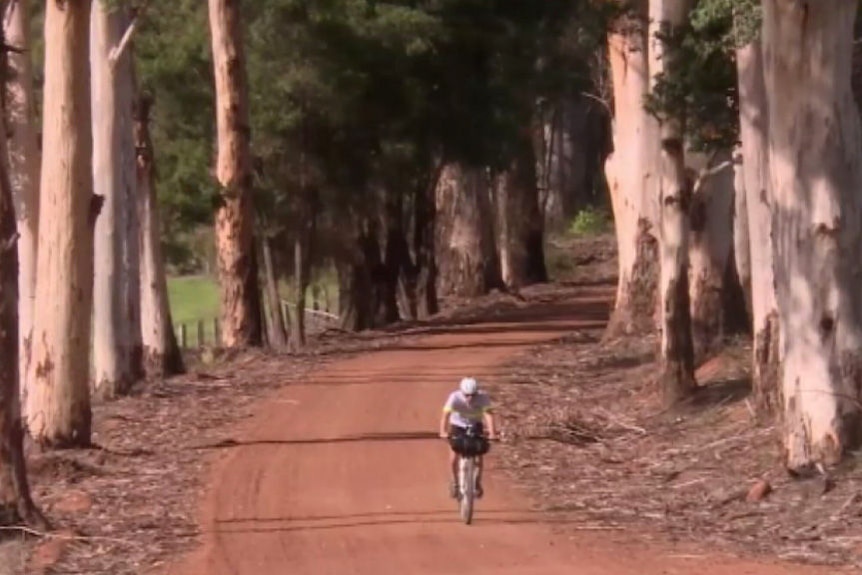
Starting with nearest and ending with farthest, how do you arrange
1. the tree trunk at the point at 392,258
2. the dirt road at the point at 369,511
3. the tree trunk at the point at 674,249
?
1. the dirt road at the point at 369,511
2. the tree trunk at the point at 674,249
3. the tree trunk at the point at 392,258

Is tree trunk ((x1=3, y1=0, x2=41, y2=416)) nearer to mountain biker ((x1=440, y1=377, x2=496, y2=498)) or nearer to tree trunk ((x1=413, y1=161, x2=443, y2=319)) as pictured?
mountain biker ((x1=440, y1=377, x2=496, y2=498))

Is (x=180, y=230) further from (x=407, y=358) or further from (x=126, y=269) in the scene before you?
(x=126, y=269)

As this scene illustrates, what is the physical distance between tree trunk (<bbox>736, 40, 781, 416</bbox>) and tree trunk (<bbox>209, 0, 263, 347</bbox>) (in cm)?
1337

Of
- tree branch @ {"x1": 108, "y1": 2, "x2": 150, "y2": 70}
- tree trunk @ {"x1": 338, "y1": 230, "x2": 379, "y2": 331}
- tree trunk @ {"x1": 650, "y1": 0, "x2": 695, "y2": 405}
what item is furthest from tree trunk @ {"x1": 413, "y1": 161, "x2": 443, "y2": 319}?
tree trunk @ {"x1": 650, "y1": 0, "x2": 695, "y2": 405}

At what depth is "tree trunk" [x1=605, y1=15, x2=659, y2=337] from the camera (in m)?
28.2

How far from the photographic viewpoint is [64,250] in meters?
19.5

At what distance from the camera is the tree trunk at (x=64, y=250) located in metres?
19.1

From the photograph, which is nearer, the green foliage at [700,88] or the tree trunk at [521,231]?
the green foliage at [700,88]

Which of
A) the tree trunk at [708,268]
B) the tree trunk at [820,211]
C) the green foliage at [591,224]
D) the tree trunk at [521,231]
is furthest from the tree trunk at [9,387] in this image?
the green foliage at [591,224]

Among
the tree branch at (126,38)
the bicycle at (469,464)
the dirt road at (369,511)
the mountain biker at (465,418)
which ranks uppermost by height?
the tree branch at (126,38)

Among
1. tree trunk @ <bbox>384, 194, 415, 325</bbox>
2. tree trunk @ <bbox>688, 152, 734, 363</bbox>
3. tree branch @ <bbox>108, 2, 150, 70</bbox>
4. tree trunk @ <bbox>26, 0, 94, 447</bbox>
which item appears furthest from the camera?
tree trunk @ <bbox>384, 194, 415, 325</bbox>

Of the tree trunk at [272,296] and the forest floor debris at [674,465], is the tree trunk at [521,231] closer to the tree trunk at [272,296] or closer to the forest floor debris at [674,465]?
the tree trunk at [272,296]

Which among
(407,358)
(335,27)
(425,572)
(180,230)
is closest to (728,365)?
(407,358)

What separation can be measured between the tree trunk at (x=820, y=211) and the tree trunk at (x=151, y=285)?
14.4 m
